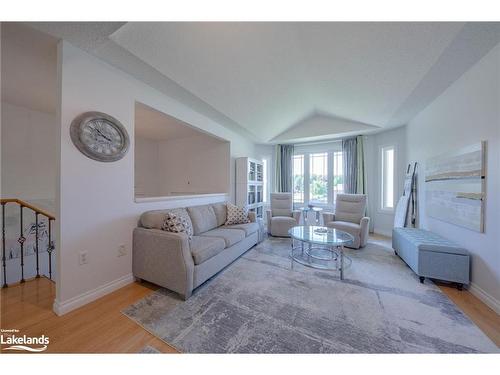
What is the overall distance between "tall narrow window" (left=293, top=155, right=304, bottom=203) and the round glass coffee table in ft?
7.27

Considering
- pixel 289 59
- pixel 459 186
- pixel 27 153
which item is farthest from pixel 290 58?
pixel 27 153

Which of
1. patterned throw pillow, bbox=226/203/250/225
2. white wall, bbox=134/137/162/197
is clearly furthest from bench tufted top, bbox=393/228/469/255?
white wall, bbox=134/137/162/197

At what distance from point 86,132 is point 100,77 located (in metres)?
0.59

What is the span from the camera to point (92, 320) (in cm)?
148

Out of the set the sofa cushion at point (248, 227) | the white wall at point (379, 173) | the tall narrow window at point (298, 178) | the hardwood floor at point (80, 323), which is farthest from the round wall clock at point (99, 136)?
the white wall at point (379, 173)

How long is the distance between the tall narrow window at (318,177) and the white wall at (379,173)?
0.96 meters

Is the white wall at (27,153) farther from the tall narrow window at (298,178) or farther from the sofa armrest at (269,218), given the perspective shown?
the tall narrow window at (298,178)

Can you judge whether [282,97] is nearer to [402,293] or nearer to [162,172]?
[402,293]

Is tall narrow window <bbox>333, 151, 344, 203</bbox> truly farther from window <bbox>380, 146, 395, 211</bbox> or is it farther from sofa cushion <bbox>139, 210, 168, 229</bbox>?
sofa cushion <bbox>139, 210, 168, 229</bbox>

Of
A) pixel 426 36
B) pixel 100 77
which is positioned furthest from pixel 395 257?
pixel 100 77

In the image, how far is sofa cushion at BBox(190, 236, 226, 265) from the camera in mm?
1860

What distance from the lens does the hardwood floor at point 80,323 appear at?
1234 mm

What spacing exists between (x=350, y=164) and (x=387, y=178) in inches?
33.3
